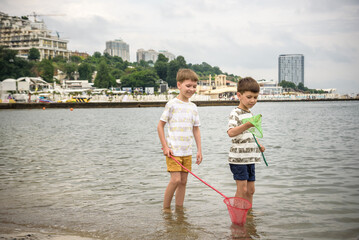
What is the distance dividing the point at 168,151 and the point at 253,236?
4.33ft

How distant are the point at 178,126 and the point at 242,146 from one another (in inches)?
30.7

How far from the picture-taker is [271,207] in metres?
5.29

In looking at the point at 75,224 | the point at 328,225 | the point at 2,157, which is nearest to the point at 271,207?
the point at 328,225

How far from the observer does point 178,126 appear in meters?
4.58

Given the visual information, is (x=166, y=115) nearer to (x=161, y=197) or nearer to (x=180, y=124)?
(x=180, y=124)

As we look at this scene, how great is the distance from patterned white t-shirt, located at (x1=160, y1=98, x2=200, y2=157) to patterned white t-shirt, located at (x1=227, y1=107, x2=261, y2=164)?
1.78 feet

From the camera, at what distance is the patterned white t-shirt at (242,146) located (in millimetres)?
4336

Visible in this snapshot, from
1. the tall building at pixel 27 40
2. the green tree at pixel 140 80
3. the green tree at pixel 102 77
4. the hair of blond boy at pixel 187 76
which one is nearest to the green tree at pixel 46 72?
the green tree at pixel 102 77

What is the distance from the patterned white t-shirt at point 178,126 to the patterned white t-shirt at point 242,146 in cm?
54

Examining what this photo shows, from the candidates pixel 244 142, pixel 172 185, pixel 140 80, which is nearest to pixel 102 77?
pixel 140 80

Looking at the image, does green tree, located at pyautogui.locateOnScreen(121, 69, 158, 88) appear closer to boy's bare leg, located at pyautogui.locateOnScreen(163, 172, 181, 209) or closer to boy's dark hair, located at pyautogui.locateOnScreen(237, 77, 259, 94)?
boy's bare leg, located at pyautogui.locateOnScreen(163, 172, 181, 209)

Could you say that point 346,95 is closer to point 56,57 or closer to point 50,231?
point 56,57

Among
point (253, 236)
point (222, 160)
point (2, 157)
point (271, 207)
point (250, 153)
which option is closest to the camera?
point (253, 236)

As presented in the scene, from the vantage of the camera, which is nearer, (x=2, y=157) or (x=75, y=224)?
(x=75, y=224)
